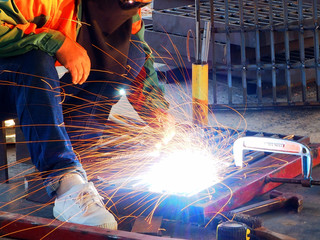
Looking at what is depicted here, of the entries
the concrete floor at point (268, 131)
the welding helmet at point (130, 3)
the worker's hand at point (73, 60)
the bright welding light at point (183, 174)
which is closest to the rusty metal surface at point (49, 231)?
the concrete floor at point (268, 131)

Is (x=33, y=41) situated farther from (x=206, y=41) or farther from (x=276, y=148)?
(x=206, y=41)

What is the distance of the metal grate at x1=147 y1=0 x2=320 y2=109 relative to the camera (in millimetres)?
5125

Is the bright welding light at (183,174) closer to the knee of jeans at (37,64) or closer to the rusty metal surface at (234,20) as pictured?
the knee of jeans at (37,64)

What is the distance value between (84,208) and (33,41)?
2.70 feet

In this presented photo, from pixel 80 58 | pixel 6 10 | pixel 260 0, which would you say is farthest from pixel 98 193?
pixel 260 0

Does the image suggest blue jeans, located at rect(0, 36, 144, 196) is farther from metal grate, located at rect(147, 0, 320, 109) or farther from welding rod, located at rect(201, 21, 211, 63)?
→ metal grate, located at rect(147, 0, 320, 109)

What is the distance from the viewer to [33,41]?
2.82 meters

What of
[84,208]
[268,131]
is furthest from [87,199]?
[268,131]

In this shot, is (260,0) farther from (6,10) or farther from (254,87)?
(6,10)

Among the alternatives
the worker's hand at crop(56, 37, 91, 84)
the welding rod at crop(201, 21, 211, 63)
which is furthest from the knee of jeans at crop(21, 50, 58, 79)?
the welding rod at crop(201, 21, 211, 63)

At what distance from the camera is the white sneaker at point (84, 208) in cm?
258

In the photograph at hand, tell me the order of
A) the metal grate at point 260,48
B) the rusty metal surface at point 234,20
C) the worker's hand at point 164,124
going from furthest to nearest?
the rusty metal surface at point 234,20
the metal grate at point 260,48
the worker's hand at point 164,124

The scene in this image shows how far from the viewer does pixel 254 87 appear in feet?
19.7

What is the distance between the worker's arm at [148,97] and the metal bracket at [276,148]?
488 mm
